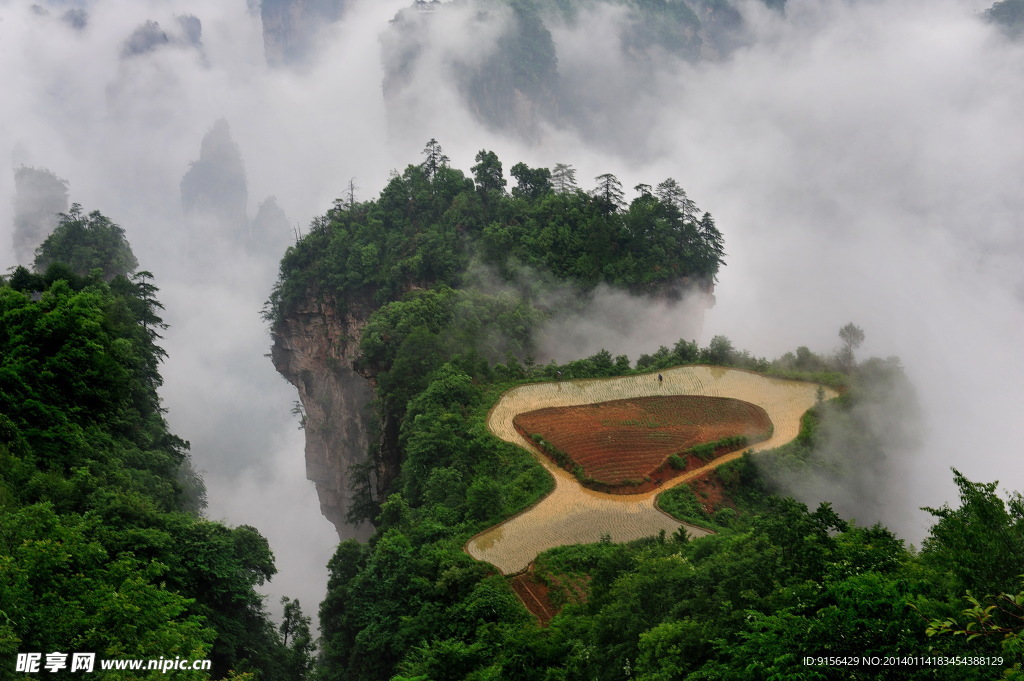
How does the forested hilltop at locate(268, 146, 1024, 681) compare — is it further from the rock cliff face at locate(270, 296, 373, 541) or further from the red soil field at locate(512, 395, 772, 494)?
the red soil field at locate(512, 395, 772, 494)

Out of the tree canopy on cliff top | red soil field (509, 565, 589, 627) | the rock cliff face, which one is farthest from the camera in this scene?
the rock cliff face

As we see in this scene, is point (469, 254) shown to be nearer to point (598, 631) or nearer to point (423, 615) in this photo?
point (423, 615)

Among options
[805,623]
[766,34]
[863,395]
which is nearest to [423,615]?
[805,623]

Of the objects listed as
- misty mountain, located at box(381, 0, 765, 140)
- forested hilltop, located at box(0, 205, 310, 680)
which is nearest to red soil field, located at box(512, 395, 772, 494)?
forested hilltop, located at box(0, 205, 310, 680)

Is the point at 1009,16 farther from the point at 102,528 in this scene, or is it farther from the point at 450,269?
the point at 102,528

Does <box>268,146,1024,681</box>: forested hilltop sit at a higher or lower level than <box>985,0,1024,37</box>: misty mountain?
lower

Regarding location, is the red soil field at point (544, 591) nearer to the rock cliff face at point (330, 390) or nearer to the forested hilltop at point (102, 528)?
the forested hilltop at point (102, 528)

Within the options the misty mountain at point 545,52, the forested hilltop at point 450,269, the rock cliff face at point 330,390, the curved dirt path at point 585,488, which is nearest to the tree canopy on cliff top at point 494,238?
the forested hilltop at point 450,269
